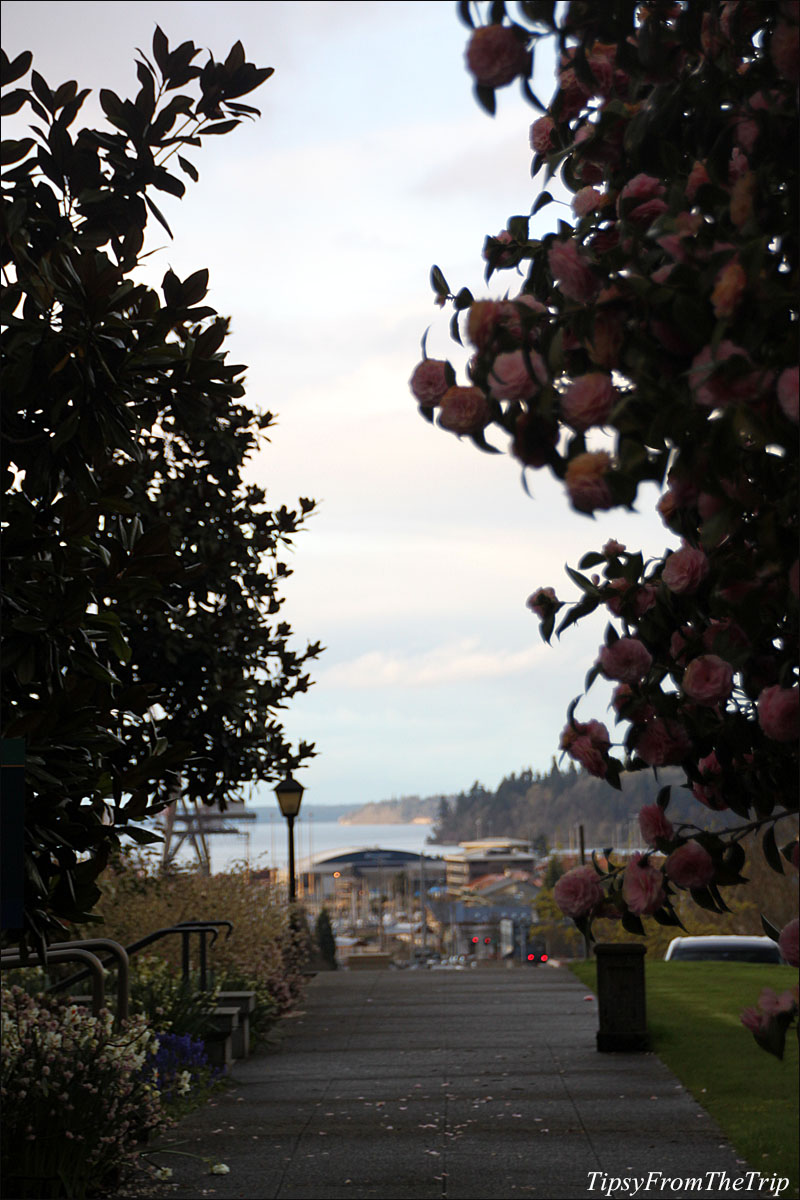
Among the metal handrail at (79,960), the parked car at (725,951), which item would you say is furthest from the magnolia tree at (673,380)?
the parked car at (725,951)

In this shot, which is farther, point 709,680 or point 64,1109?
point 64,1109

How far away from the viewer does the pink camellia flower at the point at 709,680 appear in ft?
8.15

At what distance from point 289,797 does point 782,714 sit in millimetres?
16328

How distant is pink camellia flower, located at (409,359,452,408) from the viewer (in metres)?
2.61

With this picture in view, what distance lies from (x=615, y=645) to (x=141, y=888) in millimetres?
12009

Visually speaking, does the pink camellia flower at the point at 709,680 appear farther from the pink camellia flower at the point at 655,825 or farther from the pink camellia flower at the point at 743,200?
the pink camellia flower at the point at 743,200

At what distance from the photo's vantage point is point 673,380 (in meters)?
2.22

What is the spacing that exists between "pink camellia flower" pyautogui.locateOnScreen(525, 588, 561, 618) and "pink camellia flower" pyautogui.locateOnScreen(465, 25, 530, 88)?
1.25m

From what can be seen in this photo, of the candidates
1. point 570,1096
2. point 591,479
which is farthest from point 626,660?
point 570,1096

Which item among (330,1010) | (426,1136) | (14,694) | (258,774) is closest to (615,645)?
(14,694)

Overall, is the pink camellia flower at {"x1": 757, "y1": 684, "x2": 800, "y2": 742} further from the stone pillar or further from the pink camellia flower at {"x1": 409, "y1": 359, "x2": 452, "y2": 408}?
the stone pillar

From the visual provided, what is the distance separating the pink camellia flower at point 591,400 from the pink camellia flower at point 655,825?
100cm

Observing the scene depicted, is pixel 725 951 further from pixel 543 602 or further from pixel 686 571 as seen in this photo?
pixel 686 571

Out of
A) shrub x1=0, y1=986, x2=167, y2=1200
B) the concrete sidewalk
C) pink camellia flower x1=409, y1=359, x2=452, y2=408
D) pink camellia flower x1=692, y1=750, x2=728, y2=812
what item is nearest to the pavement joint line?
the concrete sidewalk
